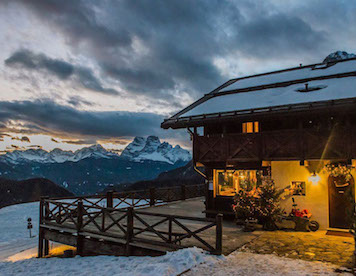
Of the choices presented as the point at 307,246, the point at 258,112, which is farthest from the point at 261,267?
the point at 258,112

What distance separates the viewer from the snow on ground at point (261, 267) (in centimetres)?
696

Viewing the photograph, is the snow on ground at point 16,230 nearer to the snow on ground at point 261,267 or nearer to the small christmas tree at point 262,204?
the small christmas tree at point 262,204

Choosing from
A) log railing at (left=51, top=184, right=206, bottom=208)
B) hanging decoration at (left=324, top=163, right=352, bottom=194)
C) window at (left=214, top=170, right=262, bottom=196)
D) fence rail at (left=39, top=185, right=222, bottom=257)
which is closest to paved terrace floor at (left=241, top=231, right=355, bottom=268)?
fence rail at (left=39, top=185, right=222, bottom=257)

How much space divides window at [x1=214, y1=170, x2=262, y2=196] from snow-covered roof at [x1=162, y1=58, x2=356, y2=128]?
3.13 m

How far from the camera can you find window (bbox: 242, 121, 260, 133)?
1429 centimetres

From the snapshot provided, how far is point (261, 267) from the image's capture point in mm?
7379

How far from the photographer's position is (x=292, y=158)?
12.1 meters

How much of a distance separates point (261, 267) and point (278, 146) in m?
6.36

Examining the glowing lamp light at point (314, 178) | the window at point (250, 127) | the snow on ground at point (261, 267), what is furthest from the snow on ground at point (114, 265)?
the window at point (250, 127)

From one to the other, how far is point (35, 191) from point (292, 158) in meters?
100

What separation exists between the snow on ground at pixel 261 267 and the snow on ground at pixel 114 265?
366 millimetres

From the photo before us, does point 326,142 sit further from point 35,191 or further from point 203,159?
point 35,191

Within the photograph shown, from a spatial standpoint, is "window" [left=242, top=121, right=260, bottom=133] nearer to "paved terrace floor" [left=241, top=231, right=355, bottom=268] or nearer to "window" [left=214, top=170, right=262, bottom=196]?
"window" [left=214, top=170, right=262, bottom=196]

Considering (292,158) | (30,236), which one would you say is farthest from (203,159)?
(30,236)
